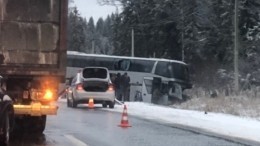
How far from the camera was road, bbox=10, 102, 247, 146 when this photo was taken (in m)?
13.2

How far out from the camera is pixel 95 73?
2862 centimetres

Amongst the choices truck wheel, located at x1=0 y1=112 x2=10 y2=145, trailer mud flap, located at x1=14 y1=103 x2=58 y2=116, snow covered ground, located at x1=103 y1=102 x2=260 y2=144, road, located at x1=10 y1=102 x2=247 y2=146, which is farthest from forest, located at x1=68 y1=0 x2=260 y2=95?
truck wheel, located at x1=0 y1=112 x2=10 y2=145

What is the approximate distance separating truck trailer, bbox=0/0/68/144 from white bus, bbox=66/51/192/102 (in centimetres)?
2527

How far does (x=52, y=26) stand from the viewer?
→ 13.6 meters

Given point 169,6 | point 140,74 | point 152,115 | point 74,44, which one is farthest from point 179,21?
point 74,44

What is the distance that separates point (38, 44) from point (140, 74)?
105ft

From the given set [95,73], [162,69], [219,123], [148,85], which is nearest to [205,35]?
[162,69]

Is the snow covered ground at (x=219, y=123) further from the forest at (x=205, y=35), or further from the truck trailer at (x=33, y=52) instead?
the forest at (x=205, y=35)

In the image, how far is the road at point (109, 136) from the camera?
519 inches

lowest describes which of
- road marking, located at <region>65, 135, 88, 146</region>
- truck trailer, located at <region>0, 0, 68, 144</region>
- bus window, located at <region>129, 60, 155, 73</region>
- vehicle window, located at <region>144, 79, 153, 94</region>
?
vehicle window, located at <region>144, 79, 153, 94</region>

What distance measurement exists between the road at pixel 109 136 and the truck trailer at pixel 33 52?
0.77m

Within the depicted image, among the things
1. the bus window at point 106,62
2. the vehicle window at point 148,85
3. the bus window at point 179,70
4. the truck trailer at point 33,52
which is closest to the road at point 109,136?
the truck trailer at point 33,52

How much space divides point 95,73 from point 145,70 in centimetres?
1728

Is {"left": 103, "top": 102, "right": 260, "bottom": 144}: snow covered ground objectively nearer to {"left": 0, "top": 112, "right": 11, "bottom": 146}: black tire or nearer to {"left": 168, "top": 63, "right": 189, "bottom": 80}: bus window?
{"left": 0, "top": 112, "right": 11, "bottom": 146}: black tire
